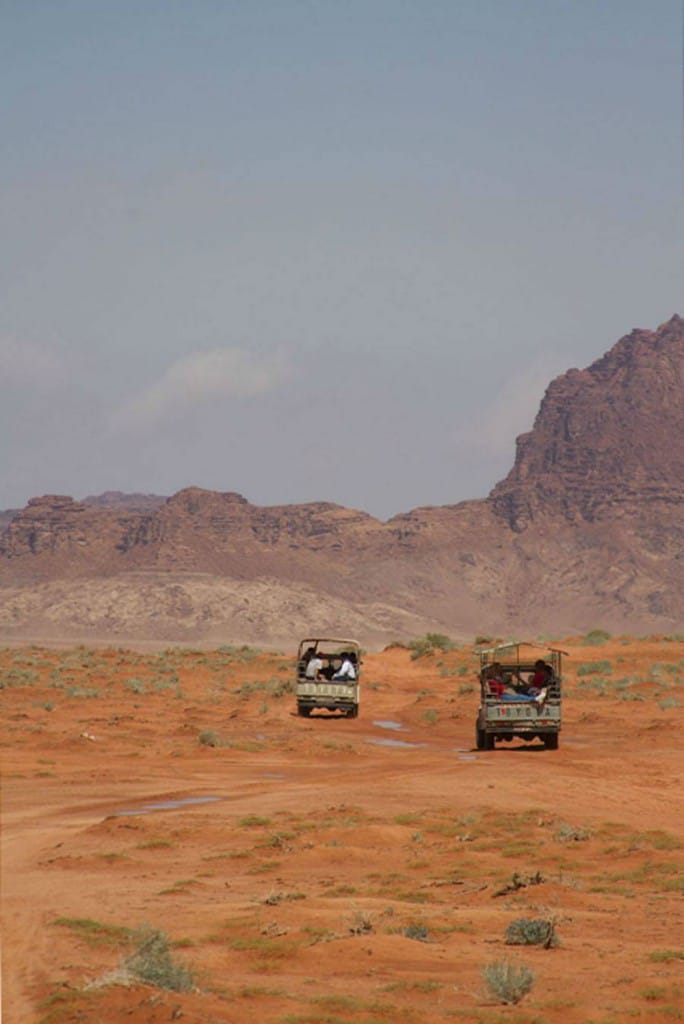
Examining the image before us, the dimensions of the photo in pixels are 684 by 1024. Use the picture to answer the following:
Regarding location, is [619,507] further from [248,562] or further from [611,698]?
[611,698]

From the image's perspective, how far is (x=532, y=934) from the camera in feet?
39.8

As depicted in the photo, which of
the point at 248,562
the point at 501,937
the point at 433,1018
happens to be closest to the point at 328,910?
the point at 501,937

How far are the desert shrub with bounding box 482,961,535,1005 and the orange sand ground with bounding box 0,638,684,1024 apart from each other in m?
0.14

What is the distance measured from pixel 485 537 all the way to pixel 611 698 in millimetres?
133669

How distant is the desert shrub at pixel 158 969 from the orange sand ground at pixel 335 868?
0.11 metres

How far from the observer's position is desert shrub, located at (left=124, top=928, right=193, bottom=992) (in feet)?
31.9

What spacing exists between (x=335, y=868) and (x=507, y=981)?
727cm

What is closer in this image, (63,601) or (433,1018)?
(433,1018)

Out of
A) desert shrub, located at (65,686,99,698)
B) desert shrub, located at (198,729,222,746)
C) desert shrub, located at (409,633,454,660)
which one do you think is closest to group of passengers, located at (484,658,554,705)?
desert shrub, located at (198,729,222,746)

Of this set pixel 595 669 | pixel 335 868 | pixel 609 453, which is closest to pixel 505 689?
pixel 335 868

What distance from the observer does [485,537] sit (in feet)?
583

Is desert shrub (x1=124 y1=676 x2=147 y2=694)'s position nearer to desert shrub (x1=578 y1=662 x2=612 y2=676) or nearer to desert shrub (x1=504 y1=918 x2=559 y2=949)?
desert shrub (x1=578 y1=662 x2=612 y2=676)

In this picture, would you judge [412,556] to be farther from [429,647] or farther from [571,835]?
[571,835]

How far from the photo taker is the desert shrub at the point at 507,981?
9867 mm
